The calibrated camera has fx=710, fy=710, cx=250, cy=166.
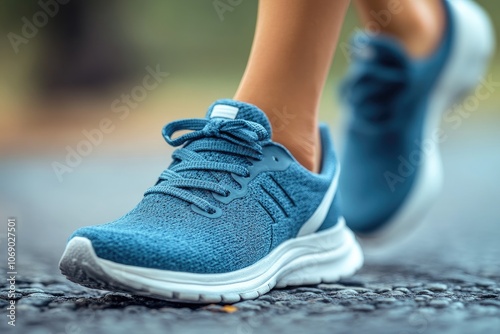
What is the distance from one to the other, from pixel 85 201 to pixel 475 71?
7.23 ft

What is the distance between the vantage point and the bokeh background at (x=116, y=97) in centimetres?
382

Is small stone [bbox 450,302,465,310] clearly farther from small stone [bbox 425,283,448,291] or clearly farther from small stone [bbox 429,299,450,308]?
small stone [bbox 425,283,448,291]

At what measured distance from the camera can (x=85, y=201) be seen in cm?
374

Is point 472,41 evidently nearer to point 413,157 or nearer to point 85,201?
point 413,157

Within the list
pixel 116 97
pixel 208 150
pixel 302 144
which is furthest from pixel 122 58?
pixel 208 150

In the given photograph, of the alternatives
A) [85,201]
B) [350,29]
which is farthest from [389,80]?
[350,29]

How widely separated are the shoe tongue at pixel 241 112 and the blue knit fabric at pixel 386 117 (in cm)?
86

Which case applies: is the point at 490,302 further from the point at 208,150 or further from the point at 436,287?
the point at 208,150

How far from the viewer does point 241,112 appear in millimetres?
1391

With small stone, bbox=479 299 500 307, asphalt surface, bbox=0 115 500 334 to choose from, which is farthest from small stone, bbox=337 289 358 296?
small stone, bbox=479 299 500 307

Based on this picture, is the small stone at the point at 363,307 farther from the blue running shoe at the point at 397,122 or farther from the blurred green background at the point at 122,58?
the blurred green background at the point at 122,58

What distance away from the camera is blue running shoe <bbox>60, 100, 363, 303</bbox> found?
1.14 meters

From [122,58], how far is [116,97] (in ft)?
2.70

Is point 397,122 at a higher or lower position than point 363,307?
higher
